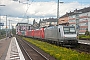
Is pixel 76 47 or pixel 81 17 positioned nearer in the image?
pixel 76 47

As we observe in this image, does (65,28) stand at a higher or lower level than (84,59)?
higher

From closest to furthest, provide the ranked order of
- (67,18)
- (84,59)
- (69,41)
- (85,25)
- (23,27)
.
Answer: (84,59), (69,41), (23,27), (85,25), (67,18)

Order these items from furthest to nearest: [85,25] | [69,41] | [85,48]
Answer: [85,25], [69,41], [85,48]

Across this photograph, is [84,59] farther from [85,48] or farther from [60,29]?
[60,29]

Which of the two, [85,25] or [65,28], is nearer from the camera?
[65,28]

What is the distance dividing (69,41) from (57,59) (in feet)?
37.1

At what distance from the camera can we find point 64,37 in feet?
103

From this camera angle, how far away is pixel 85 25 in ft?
396

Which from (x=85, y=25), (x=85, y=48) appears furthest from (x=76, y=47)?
(x=85, y=25)

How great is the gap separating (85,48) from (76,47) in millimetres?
3947

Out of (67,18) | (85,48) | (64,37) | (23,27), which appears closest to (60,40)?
(64,37)

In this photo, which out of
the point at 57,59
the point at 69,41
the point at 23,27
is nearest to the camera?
the point at 57,59

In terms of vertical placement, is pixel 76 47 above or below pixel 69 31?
below

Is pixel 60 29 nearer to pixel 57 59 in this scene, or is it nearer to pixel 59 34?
pixel 59 34
